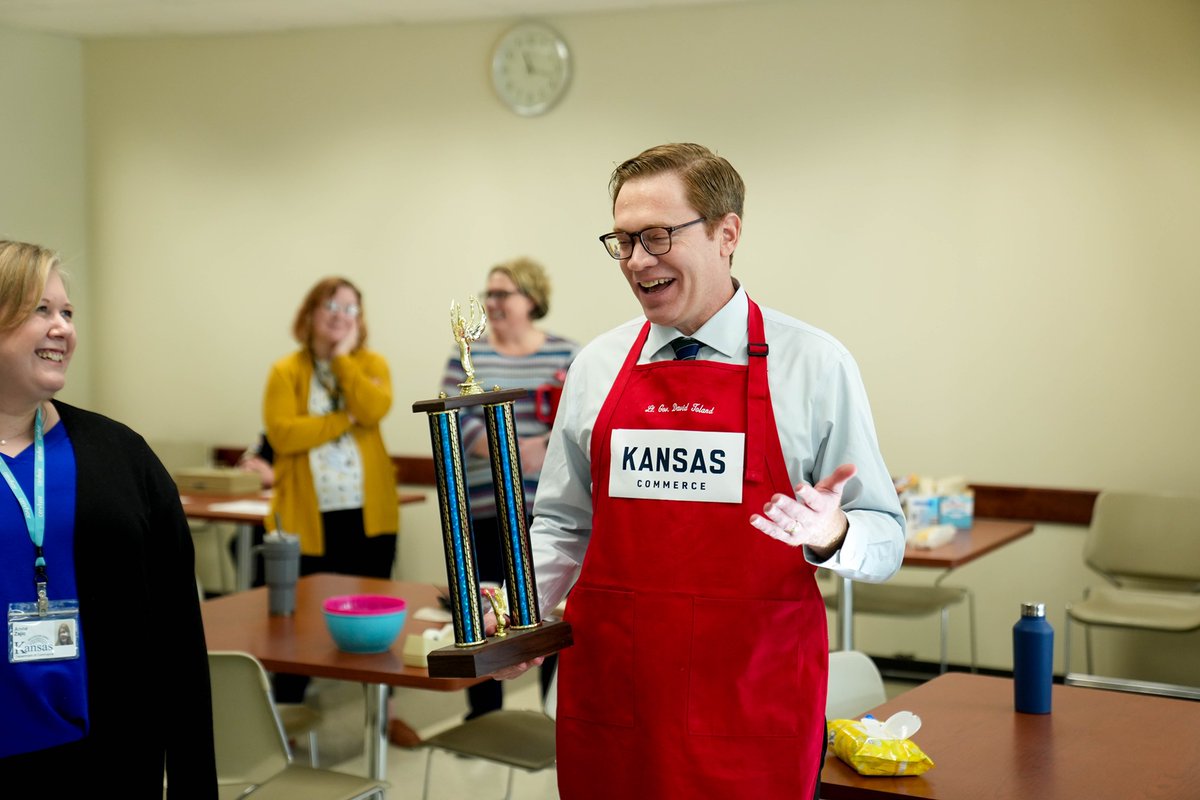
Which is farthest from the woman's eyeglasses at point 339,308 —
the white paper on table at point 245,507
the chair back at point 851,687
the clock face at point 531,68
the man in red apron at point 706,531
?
the man in red apron at point 706,531

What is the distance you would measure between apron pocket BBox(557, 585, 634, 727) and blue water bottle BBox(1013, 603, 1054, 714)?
0.91 metres

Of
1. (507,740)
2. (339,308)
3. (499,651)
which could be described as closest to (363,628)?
(507,740)

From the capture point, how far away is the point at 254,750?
2.96 meters

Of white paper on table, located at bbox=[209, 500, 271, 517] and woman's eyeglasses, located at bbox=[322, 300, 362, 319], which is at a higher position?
woman's eyeglasses, located at bbox=[322, 300, 362, 319]

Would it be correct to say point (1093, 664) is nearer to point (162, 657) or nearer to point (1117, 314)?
point (1117, 314)

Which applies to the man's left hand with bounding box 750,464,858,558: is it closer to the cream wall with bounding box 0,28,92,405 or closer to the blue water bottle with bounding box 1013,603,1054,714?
the blue water bottle with bounding box 1013,603,1054,714

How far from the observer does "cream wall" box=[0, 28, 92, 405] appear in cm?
703

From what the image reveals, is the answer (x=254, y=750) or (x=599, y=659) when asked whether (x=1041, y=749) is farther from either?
(x=254, y=750)

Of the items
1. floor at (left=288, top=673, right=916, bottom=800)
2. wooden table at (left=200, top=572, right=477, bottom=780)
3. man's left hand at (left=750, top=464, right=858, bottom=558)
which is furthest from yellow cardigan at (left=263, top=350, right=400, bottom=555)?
man's left hand at (left=750, top=464, right=858, bottom=558)

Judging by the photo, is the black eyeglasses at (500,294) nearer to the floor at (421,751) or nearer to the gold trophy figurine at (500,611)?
the floor at (421,751)

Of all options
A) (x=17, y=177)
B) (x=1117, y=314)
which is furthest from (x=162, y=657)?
(x=17, y=177)

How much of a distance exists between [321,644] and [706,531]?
5.09 ft

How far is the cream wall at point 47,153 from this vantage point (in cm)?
703

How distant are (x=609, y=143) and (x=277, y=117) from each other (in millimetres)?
2046
